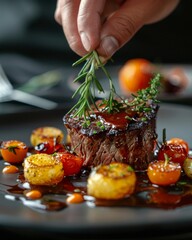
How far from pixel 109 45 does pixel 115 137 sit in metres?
0.60

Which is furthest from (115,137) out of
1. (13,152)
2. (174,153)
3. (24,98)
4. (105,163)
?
(24,98)

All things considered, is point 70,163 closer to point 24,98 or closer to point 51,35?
point 24,98

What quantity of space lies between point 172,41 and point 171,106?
303cm

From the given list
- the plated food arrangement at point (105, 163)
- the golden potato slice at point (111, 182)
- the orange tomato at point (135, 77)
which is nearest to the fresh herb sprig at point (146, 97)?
the plated food arrangement at point (105, 163)

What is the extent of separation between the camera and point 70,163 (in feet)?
10.9

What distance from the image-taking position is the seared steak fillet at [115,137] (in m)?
3.35

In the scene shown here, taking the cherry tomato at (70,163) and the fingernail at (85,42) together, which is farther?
the fingernail at (85,42)

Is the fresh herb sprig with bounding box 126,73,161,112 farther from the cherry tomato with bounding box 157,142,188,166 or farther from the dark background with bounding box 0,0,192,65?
the dark background with bounding box 0,0,192,65

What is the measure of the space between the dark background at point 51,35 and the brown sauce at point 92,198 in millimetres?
4357

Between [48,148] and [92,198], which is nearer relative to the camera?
[92,198]

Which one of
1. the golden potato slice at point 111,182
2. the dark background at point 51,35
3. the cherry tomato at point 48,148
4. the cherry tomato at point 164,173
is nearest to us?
the golden potato slice at point 111,182

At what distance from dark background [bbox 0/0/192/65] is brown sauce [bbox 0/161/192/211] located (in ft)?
14.3

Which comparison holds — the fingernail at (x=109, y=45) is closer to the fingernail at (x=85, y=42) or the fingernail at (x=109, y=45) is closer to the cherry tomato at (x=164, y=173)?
the fingernail at (x=85, y=42)

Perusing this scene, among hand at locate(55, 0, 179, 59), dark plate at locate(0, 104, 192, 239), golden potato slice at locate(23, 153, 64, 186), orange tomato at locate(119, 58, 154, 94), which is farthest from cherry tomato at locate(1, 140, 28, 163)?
orange tomato at locate(119, 58, 154, 94)
